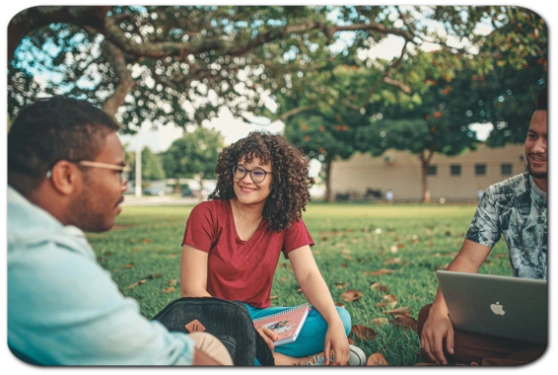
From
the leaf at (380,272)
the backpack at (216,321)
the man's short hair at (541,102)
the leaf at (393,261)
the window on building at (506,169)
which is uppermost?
the man's short hair at (541,102)

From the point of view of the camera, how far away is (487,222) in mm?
2186

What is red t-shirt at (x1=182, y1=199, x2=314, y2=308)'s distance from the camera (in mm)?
2053

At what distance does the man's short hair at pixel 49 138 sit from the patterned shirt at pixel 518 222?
1670 mm

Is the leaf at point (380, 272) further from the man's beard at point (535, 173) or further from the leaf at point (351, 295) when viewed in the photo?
the man's beard at point (535, 173)

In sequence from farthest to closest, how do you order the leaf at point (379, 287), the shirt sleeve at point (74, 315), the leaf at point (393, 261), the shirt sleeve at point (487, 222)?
the leaf at point (393, 261)
the leaf at point (379, 287)
the shirt sleeve at point (487, 222)
the shirt sleeve at point (74, 315)

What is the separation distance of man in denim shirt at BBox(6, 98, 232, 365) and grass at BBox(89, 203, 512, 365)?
982 millimetres

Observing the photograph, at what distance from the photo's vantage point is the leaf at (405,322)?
255 centimetres

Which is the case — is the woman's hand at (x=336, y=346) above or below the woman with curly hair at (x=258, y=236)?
below

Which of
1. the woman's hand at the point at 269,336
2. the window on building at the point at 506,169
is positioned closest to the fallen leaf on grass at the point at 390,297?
the window on building at the point at 506,169

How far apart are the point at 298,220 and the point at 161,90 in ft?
6.56

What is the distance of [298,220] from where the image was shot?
213 centimetres

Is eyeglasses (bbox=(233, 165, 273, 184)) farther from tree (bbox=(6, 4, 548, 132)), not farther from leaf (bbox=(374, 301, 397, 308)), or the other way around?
leaf (bbox=(374, 301, 397, 308))

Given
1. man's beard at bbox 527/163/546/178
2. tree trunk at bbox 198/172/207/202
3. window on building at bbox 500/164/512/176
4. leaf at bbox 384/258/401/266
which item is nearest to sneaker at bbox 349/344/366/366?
tree trunk at bbox 198/172/207/202

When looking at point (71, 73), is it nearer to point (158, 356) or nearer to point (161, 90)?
point (161, 90)
